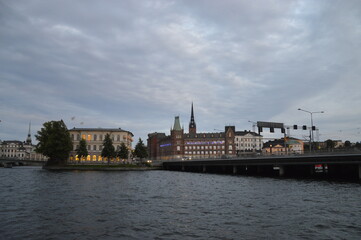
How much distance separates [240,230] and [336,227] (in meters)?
7.65

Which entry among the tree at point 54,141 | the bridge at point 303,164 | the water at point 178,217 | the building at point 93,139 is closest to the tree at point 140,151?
the building at point 93,139

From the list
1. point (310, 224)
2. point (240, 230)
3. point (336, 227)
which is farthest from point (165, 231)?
point (336, 227)

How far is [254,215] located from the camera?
27516 mm

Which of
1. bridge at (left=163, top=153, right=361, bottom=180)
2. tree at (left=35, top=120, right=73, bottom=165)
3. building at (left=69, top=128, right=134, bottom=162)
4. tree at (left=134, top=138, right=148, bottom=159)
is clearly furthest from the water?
building at (left=69, top=128, right=134, bottom=162)

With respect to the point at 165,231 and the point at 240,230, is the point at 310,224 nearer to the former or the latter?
the point at 240,230

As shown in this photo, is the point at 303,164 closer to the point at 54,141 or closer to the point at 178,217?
the point at 178,217

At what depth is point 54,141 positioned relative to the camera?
11588 cm

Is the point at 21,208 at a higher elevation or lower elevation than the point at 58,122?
lower

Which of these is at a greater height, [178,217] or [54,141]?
[54,141]

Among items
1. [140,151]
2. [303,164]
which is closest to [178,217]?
[303,164]

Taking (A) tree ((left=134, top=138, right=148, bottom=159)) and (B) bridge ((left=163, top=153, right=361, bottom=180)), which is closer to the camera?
(B) bridge ((left=163, top=153, right=361, bottom=180))

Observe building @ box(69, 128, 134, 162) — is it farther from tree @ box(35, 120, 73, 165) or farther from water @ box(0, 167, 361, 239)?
water @ box(0, 167, 361, 239)

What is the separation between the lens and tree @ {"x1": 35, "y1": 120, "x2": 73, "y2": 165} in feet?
380

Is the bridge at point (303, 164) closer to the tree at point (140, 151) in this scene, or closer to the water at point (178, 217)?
the water at point (178, 217)
